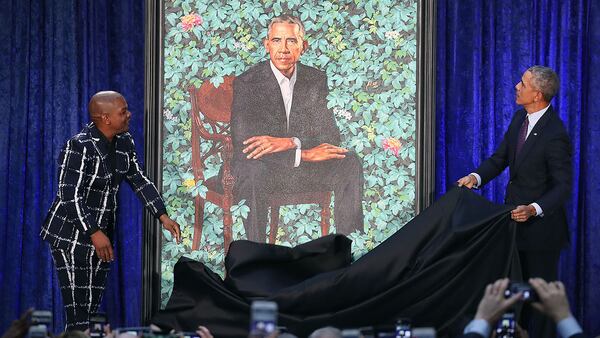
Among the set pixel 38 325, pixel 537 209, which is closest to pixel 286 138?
pixel 537 209

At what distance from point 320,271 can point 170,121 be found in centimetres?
136

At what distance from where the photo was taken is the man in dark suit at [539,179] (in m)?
5.84

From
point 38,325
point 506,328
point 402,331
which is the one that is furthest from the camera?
point 506,328

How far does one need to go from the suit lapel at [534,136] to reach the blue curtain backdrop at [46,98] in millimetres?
2471

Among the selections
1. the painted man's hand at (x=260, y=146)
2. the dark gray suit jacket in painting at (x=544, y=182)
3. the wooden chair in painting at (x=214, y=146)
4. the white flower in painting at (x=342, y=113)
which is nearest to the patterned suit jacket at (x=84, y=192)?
the wooden chair in painting at (x=214, y=146)

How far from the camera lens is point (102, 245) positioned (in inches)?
225

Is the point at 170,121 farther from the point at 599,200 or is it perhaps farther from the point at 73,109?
the point at 599,200

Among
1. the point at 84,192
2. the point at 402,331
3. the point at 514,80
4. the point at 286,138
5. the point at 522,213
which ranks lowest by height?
the point at 402,331

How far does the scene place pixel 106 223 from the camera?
5.90 meters

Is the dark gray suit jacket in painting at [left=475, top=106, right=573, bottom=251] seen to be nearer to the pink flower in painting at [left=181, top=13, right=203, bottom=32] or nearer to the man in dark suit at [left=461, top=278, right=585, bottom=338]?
the pink flower in painting at [left=181, top=13, right=203, bottom=32]

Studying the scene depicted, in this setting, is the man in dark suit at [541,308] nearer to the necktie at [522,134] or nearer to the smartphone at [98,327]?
the smartphone at [98,327]

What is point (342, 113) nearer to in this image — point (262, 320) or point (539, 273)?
point (539, 273)

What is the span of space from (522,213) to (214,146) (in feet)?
6.49

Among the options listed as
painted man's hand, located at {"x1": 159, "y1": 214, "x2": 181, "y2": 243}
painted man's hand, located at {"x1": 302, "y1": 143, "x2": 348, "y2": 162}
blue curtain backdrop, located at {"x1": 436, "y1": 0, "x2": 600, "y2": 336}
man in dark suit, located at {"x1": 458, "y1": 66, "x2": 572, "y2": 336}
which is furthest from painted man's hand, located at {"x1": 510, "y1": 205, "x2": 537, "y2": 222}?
painted man's hand, located at {"x1": 159, "y1": 214, "x2": 181, "y2": 243}
